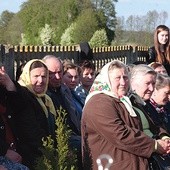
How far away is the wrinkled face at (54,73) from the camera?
16.9 ft

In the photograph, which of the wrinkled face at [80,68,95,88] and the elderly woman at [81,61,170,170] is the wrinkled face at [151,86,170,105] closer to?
the wrinkled face at [80,68,95,88]

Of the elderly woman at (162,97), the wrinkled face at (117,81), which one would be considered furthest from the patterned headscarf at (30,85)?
the elderly woman at (162,97)

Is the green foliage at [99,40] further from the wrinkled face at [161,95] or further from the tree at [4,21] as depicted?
the tree at [4,21]

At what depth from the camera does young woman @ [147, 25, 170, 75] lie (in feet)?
26.2

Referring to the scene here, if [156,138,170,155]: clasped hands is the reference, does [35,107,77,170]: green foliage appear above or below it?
above

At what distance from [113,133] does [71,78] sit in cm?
175

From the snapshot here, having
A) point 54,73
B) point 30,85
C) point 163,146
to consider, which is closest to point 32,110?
point 30,85

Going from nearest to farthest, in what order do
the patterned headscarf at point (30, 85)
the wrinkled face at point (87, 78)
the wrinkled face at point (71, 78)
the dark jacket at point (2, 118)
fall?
the dark jacket at point (2, 118) < the patterned headscarf at point (30, 85) < the wrinkled face at point (71, 78) < the wrinkled face at point (87, 78)

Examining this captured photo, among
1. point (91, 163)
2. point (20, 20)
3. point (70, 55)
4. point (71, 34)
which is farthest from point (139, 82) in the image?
point (20, 20)

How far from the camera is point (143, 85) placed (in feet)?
16.4

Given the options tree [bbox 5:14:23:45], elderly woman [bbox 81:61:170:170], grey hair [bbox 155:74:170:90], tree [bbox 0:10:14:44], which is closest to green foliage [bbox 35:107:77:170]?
elderly woman [bbox 81:61:170:170]

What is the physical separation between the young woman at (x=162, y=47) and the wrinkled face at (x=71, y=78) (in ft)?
8.77

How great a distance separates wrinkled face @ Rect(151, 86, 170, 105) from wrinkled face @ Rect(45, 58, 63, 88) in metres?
1.15

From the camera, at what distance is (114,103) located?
13.6ft
